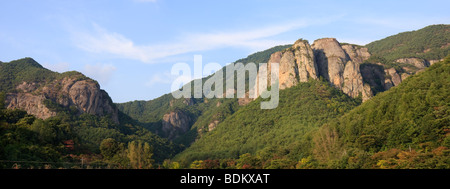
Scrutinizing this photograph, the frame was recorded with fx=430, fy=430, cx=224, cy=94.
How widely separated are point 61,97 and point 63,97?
0.62m

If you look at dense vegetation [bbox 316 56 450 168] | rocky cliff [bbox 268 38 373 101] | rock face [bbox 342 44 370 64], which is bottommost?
dense vegetation [bbox 316 56 450 168]

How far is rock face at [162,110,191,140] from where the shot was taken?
176 meters

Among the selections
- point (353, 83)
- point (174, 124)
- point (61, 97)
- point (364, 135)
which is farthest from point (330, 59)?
point (174, 124)

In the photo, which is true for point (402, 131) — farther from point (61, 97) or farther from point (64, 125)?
point (61, 97)

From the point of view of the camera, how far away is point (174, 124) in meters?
179

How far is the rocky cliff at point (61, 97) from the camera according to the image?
4456 inches

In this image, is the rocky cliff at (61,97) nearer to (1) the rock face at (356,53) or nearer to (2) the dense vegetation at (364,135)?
(2) the dense vegetation at (364,135)

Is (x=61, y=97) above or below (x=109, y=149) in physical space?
above

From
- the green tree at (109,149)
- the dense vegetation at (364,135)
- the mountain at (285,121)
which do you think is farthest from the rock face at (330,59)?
the green tree at (109,149)

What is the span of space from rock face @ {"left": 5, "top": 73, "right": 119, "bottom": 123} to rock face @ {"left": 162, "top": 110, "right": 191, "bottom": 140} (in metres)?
43.1

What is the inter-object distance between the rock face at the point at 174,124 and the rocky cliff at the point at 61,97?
1657 inches

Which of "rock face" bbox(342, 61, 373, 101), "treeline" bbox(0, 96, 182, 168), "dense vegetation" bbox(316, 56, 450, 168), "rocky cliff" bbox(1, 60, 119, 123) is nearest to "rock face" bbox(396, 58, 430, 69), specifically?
"rock face" bbox(342, 61, 373, 101)

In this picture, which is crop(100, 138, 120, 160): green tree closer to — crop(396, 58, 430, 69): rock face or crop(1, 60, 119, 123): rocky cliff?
crop(1, 60, 119, 123): rocky cliff
